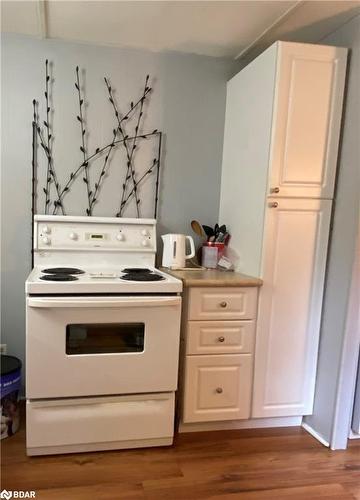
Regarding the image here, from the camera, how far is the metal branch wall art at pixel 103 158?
7.68 ft

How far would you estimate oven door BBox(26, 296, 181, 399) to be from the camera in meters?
1.77

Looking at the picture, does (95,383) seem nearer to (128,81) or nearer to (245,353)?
(245,353)

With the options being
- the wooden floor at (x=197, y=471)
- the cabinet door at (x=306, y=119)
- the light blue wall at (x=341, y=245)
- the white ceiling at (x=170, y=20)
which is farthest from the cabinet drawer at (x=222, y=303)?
the white ceiling at (x=170, y=20)

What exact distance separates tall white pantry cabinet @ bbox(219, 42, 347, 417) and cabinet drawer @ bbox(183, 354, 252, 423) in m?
0.07

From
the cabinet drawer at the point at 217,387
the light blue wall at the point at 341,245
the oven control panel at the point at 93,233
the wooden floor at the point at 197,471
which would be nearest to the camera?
the wooden floor at the point at 197,471

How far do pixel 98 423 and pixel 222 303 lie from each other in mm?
823

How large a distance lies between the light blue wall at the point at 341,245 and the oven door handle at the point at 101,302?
821 mm

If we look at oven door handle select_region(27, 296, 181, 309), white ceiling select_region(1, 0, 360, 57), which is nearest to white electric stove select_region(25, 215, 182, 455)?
oven door handle select_region(27, 296, 181, 309)

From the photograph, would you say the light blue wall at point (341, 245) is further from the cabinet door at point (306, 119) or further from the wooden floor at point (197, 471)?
the wooden floor at point (197, 471)

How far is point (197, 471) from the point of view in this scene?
1.83m

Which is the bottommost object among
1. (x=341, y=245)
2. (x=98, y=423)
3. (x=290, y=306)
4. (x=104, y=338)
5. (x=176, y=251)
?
(x=98, y=423)

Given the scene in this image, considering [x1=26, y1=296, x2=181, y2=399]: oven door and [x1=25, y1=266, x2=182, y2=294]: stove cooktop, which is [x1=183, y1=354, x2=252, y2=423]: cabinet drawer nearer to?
[x1=26, y1=296, x2=181, y2=399]: oven door

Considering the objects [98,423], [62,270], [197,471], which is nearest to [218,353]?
[197,471]

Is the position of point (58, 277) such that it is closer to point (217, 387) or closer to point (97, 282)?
point (97, 282)
